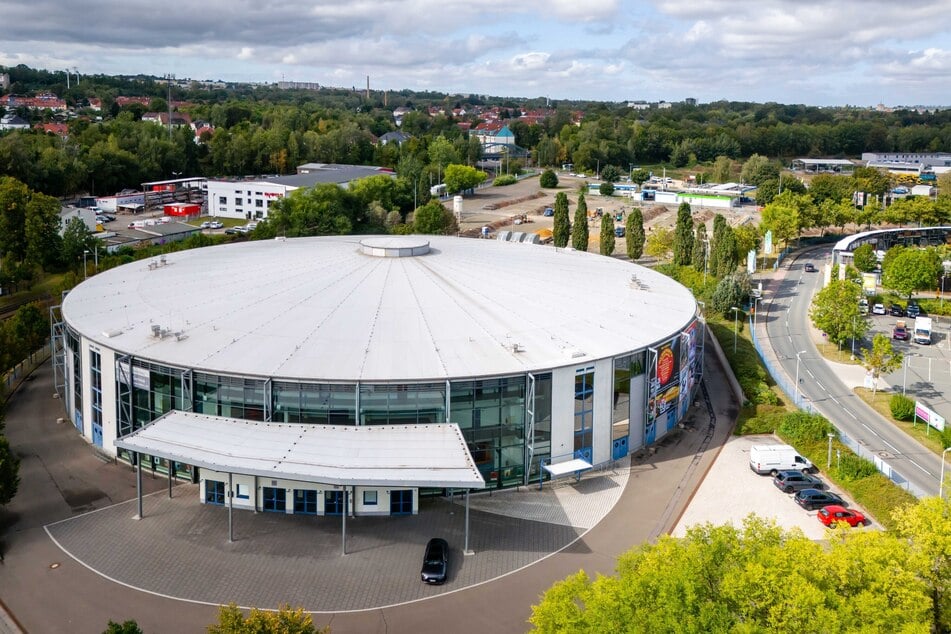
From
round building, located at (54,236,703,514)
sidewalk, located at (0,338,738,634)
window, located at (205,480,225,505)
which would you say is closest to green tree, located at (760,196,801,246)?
round building, located at (54,236,703,514)

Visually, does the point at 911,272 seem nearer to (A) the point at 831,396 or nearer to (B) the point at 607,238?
(B) the point at 607,238

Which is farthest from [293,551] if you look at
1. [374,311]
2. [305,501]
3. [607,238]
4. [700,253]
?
[607,238]

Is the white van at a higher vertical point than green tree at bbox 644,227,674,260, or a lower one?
lower

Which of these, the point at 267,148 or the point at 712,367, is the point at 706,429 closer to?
the point at 712,367

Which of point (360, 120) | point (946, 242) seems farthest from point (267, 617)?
point (360, 120)

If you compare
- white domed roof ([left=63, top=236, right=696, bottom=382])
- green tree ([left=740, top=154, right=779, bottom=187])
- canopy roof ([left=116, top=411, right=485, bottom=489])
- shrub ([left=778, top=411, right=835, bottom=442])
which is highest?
green tree ([left=740, top=154, right=779, bottom=187])

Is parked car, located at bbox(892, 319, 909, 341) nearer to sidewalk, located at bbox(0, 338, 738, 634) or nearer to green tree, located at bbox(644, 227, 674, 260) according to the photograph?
green tree, located at bbox(644, 227, 674, 260)

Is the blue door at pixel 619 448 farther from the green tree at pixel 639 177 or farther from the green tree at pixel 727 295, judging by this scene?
the green tree at pixel 639 177
